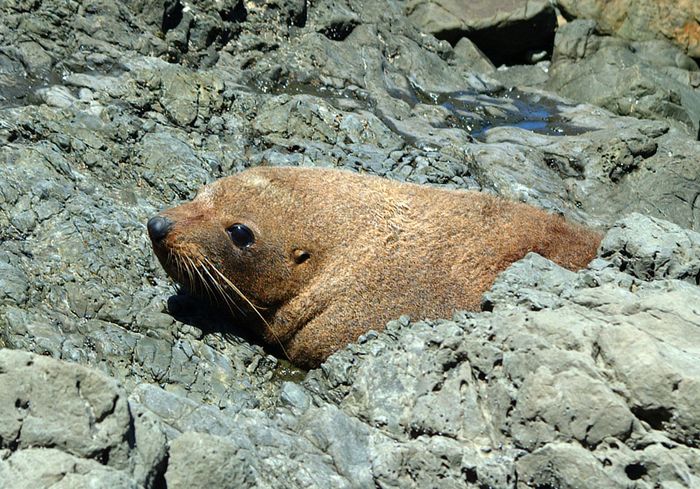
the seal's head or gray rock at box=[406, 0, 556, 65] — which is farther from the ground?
the seal's head

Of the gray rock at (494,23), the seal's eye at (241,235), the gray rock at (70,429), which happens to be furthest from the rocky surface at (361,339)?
the gray rock at (494,23)

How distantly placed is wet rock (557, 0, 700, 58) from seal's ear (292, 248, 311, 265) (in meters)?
9.71

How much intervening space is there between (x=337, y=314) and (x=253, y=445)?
209 cm

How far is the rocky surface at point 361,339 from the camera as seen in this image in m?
4.96

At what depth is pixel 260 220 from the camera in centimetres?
Result: 741

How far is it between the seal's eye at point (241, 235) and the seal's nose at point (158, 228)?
1.43 feet

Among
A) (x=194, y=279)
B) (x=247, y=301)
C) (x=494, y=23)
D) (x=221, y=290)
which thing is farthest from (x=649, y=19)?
(x=194, y=279)

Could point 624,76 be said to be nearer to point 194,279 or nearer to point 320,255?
point 320,255

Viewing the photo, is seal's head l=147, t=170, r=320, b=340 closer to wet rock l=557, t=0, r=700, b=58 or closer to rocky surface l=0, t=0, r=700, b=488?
rocky surface l=0, t=0, r=700, b=488

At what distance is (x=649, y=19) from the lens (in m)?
15.7

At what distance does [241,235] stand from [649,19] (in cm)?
1053

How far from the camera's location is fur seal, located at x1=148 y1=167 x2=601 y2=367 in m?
7.29

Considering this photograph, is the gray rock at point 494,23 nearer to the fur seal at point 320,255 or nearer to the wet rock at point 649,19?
the wet rock at point 649,19

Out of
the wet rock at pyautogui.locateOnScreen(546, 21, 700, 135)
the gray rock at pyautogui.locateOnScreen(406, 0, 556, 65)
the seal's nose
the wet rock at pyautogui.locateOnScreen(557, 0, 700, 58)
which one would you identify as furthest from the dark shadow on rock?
the wet rock at pyautogui.locateOnScreen(557, 0, 700, 58)
